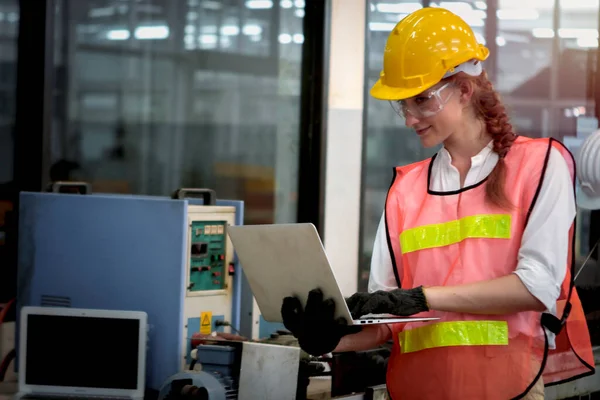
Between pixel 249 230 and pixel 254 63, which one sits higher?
pixel 254 63

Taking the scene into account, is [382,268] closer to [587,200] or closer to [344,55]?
[587,200]

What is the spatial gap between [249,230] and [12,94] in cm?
209

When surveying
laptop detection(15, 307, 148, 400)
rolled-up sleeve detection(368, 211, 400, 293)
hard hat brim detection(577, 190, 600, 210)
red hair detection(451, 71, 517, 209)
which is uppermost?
red hair detection(451, 71, 517, 209)

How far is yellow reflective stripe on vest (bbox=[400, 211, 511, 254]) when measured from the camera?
5.80 feet

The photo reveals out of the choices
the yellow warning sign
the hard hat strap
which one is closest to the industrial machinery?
the yellow warning sign

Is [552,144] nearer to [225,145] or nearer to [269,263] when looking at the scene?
[269,263]

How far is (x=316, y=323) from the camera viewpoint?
5.72 ft

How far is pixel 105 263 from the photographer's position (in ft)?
9.26

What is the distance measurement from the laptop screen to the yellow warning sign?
0.74ft

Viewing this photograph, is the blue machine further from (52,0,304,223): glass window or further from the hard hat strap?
the hard hat strap

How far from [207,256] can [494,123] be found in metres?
1.24

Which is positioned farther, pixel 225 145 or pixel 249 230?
pixel 225 145

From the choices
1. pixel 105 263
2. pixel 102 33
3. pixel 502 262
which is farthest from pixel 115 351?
pixel 102 33

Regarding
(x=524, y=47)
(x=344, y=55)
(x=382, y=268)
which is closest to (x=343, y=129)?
(x=344, y=55)
